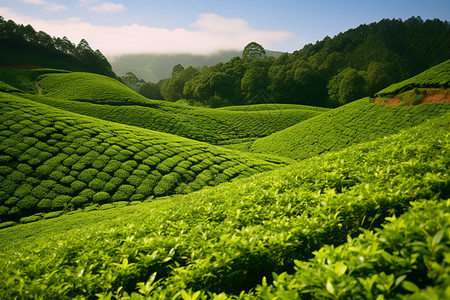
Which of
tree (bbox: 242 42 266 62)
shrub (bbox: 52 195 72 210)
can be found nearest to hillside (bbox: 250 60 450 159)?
shrub (bbox: 52 195 72 210)

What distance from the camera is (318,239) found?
9.08 ft

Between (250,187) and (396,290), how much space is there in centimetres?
370

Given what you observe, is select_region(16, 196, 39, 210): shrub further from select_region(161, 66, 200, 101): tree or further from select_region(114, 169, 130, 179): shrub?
select_region(161, 66, 200, 101): tree

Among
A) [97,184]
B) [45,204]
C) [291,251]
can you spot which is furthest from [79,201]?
[291,251]

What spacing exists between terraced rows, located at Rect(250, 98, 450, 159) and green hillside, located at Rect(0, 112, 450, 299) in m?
18.6

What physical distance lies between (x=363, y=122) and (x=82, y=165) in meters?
25.6

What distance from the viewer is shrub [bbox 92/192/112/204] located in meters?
11.4

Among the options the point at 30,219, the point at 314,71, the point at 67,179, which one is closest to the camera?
the point at 30,219

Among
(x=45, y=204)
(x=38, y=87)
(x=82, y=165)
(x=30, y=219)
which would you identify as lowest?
(x=30, y=219)

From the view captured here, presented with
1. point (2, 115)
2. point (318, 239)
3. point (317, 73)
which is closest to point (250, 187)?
point (318, 239)

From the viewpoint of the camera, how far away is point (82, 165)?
13.1 meters

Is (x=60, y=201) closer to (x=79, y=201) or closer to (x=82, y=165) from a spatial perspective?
(x=79, y=201)

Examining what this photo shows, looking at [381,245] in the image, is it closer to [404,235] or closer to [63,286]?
[404,235]

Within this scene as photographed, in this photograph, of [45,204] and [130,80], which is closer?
[45,204]
